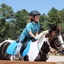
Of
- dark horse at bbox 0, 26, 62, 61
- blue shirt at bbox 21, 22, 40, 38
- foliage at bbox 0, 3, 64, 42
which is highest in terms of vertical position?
foliage at bbox 0, 3, 64, 42

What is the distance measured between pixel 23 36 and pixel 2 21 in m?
74.8

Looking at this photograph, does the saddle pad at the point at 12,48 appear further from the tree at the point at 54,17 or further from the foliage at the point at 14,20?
the tree at the point at 54,17

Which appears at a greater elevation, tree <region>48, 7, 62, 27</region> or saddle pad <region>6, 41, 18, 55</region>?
tree <region>48, 7, 62, 27</region>

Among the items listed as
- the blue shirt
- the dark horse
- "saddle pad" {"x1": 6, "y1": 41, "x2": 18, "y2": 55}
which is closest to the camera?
Answer: the dark horse

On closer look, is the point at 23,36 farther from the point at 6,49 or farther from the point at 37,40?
the point at 6,49

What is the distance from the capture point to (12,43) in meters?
10.0

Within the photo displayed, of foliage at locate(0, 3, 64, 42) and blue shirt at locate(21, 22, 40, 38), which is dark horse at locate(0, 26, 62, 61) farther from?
foliage at locate(0, 3, 64, 42)

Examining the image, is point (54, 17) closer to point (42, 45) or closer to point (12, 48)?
point (12, 48)

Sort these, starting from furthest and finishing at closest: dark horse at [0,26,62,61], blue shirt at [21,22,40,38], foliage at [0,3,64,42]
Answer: foliage at [0,3,64,42], blue shirt at [21,22,40,38], dark horse at [0,26,62,61]

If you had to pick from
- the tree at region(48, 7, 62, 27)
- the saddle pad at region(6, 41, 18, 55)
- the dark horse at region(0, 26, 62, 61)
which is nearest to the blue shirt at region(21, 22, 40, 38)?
the dark horse at region(0, 26, 62, 61)

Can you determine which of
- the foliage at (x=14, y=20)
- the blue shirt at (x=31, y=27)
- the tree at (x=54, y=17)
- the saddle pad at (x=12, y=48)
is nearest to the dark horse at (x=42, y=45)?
the blue shirt at (x=31, y=27)

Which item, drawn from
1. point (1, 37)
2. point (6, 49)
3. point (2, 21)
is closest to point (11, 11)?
point (2, 21)

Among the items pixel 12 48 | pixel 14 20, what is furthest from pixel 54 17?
pixel 12 48

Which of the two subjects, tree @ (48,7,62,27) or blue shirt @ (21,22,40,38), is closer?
blue shirt @ (21,22,40,38)
